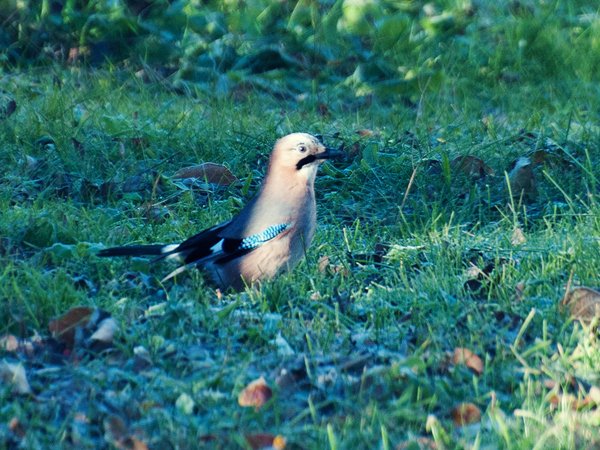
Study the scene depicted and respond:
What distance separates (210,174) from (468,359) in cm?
262

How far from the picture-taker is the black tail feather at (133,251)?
4333 mm

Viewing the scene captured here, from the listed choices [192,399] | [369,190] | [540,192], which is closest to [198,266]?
[192,399]

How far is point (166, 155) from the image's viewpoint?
6180 mm

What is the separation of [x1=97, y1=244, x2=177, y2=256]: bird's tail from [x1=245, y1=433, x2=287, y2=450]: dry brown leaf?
1.48 meters

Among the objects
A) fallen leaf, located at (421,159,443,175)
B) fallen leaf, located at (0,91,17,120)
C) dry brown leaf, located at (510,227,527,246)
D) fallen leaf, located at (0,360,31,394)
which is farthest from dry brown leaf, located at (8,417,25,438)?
fallen leaf, located at (0,91,17,120)

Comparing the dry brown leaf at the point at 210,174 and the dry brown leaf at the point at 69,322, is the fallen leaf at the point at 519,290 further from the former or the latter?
the dry brown leaf at the point at 210,174

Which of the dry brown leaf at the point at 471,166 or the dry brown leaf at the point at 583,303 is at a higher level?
the dry brown leaf at the point at 583,303

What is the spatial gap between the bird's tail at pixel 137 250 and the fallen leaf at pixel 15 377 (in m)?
0.99

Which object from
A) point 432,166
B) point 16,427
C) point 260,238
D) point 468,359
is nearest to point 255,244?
point 260,238

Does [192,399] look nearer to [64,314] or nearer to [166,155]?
[64,314]

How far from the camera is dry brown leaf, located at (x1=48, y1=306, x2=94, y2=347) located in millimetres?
3691

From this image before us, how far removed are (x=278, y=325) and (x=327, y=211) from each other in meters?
1.75

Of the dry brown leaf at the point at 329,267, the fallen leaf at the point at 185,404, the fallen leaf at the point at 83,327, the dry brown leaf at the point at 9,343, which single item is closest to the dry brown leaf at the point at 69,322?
the fallen leaf at the point at 83,327

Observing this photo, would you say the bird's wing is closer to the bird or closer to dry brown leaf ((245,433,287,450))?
the bird
